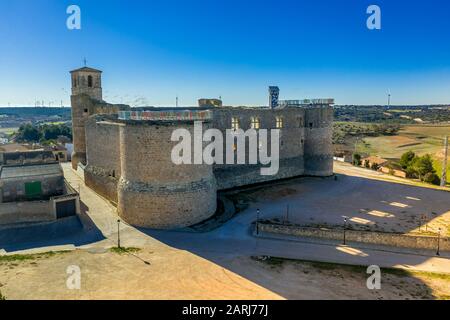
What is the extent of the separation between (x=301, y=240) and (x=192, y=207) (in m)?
6.65

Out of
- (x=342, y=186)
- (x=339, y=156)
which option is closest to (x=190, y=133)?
(x=342, y=186)

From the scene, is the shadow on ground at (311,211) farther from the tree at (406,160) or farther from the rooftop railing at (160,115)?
the tree at (406,160)

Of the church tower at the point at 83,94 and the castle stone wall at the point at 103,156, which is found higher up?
the church tower at the point at 83,94

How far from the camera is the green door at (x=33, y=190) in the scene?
24375 mm

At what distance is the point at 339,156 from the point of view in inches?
2210

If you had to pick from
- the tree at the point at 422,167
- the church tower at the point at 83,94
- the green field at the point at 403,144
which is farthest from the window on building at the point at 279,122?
the green field at the point at 403,144

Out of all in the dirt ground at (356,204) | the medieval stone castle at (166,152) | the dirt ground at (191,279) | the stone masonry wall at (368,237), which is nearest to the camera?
the dirt ground at (191,279)

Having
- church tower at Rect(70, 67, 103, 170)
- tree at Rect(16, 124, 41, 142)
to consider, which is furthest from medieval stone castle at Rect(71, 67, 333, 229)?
tree at Rect(16, 124, 41, 142)

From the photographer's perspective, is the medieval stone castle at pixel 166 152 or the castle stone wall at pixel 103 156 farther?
the castle stone wall at pixel 103 156

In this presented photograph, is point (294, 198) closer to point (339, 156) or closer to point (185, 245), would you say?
point (185, 245)
